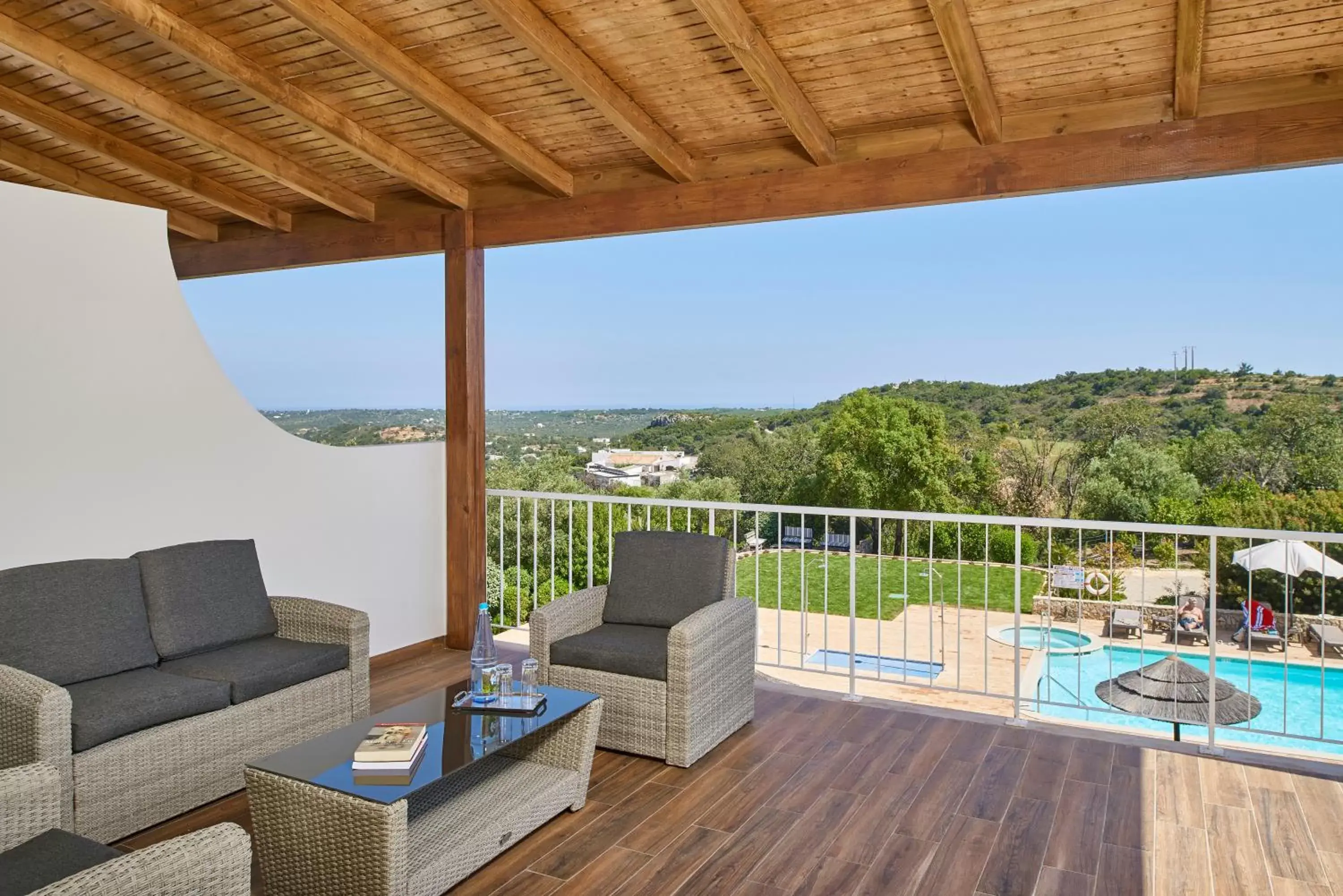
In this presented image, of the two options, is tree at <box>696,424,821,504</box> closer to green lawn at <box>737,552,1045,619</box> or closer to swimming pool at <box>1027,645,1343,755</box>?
green lawn at <box>737,552,1045,619</box>

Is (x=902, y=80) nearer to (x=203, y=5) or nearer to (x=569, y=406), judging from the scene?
(x=203, y=5)

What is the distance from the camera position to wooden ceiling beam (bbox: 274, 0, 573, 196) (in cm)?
336

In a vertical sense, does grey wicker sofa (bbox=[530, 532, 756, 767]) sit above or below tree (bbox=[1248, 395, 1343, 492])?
below

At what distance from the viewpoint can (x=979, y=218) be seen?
65.7 ft

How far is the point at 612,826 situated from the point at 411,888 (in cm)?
82

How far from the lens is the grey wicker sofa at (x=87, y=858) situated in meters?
1.58

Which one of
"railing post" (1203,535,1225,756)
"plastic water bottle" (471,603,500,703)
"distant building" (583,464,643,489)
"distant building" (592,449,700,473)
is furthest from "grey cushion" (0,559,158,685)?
"distant building" (592,449,700,473)

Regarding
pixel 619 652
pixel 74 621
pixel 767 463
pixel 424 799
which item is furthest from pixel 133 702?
pixel 767 463

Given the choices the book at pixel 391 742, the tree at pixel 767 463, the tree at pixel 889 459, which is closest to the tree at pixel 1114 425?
the tree at pixel 889 459

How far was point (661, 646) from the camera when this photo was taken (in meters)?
3.74

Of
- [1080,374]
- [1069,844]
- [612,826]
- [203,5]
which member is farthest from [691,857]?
[1080,374]

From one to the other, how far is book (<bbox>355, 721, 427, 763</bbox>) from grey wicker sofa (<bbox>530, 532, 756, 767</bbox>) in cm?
102

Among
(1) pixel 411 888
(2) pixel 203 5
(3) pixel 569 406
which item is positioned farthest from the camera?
(3) pixel 569 406

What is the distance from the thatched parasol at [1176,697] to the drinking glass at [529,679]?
310 centimetres
